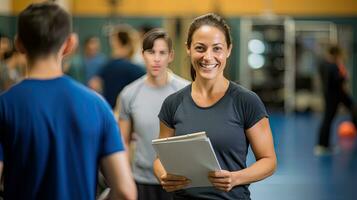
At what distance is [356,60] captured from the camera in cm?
1466

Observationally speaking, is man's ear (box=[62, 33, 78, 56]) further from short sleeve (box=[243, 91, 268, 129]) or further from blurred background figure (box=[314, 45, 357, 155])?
blurred background figure (box=[314, 45, 357, 155])

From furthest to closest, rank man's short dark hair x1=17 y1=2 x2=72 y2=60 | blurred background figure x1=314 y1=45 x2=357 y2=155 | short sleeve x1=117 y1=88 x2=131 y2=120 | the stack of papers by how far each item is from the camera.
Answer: blurred background figure x1=314 y1=45 x2=357 y2=155, short sleeve x1=117 y1=88 x2=131 y2=120, the stack of papers, man's short dark hair x1=17 y1=2 x2=72 y2=60

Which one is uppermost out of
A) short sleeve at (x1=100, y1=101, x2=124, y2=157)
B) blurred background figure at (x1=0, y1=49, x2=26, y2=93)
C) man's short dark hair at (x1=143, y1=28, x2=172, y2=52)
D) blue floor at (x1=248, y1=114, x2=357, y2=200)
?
man's short dark hair at (x1=143, y1=28, x2=172, y2=52)

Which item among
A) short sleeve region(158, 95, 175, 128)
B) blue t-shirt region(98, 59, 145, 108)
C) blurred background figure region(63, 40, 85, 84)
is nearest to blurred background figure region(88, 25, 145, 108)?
blue t-shirt region(98, 59, 145, 108)

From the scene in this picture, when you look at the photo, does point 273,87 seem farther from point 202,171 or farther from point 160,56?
point 202,171

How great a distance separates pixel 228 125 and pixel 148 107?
109 centimetres

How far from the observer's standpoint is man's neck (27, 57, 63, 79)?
5.93 ft

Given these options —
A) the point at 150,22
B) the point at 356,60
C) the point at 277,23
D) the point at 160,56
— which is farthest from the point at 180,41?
the point at 160,56

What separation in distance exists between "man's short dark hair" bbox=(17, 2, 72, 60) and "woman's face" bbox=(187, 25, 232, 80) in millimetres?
789

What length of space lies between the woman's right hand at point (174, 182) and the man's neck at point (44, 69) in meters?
Result: 0.83

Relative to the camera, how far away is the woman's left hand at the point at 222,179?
230 cm

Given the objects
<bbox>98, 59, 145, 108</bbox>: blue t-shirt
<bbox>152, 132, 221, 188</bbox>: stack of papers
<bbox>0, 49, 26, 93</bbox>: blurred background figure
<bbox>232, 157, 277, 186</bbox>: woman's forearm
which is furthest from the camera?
<bbox>0, 49, 26, 93</bbox>: blurred background figure

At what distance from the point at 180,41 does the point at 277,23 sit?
2.53 meters

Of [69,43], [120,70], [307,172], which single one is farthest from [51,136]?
[307,172]
